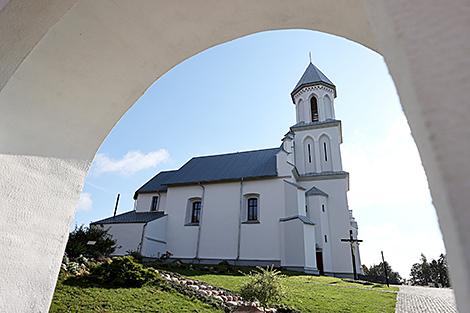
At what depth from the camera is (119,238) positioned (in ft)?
60.0

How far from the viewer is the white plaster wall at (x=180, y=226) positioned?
1827cm

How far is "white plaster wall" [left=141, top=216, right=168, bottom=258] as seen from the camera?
57.5 ft

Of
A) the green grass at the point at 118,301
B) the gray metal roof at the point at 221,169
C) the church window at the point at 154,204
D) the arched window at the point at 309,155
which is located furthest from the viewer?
the church window at the point at 154,204

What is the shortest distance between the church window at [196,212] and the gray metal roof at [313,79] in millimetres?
11617

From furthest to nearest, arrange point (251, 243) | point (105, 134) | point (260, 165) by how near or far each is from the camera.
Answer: point (260, 165) → point (251, 243) → point (105, 134)

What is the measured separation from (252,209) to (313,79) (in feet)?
38.0

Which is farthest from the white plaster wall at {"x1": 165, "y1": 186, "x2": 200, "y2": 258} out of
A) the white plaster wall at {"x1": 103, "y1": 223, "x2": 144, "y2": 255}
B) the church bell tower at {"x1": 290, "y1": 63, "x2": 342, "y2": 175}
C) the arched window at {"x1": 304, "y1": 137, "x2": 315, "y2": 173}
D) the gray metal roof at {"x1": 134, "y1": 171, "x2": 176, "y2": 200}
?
the church bell tower at {"x1": 290, "y1": 63, "x2": 342, "y2": 175}

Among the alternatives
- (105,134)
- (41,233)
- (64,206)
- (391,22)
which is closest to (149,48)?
(105,134)

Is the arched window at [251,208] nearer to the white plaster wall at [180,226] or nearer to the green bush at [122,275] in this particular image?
the white plaster wall at [180,226]

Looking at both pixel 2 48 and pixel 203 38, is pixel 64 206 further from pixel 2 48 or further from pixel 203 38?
pixel 203 38

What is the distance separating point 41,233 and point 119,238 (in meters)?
18.3

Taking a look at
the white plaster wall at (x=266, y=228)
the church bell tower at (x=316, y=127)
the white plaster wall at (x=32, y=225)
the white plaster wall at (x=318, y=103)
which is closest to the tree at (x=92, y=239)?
the white plaster wall at (x=266, y=228)

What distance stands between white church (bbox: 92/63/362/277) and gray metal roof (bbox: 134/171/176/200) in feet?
1.01

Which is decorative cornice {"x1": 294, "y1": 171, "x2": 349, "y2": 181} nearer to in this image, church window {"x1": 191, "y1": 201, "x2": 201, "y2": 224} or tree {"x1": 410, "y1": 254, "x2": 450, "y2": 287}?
church window {"x1": 191, "y1": 201, "x2": 201, "y2": 224}
